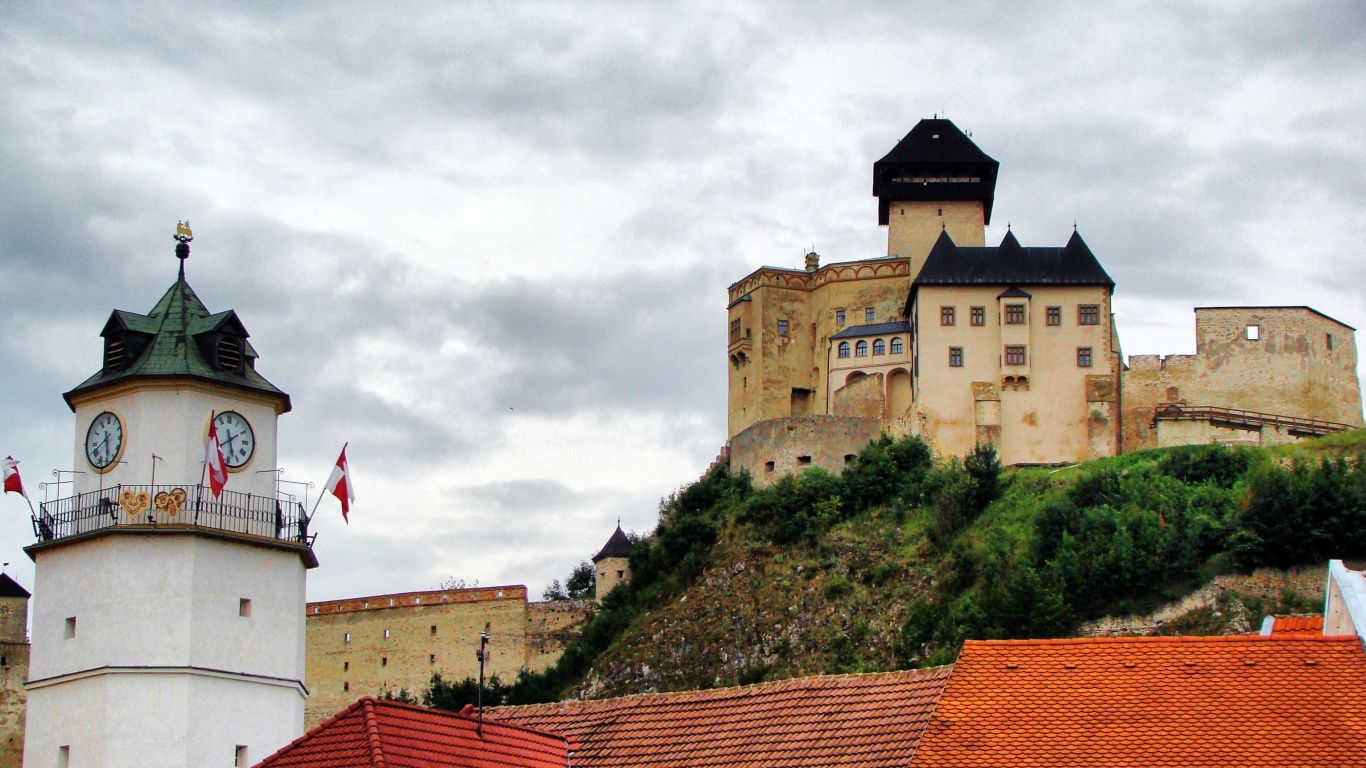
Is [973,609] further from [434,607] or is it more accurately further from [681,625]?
[434,607]

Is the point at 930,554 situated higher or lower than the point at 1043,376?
lower

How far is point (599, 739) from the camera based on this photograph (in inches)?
1341

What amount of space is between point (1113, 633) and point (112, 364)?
4025cm

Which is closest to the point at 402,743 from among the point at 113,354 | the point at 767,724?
the point at 767,724

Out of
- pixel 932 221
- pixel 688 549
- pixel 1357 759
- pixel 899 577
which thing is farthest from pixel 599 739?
pixel 932 221

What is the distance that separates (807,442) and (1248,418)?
17.4 m

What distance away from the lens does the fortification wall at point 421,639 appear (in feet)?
305

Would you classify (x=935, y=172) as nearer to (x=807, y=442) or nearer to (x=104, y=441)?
(x=807, y=442)

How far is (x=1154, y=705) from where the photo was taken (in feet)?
102

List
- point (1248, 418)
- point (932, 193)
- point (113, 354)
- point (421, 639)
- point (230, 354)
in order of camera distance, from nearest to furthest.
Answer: point (113, 354)
point (230, 354)
point (1248, 418)
point (421, 639)
point (932, 193)

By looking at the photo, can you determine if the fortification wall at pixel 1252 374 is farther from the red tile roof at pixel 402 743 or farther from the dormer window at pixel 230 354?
the red tile roof at pixel 402 743

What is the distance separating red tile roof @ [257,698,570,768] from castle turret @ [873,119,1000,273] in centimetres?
6544

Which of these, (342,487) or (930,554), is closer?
(342,487)

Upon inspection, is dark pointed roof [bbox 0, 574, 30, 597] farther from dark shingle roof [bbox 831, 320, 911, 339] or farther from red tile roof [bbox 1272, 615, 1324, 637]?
red tile roof [bbox 1272, 615, 1324, 637]
